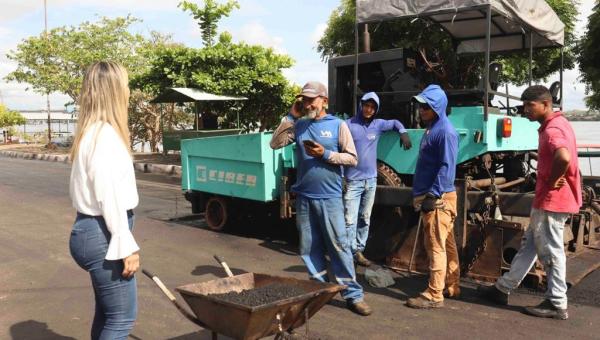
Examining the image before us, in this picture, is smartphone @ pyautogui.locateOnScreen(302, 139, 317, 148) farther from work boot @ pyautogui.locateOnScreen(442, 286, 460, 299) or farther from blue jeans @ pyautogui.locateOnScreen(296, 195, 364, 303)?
work boot @ pyautogui.locateOnScreen(442, 286, 460, 299)

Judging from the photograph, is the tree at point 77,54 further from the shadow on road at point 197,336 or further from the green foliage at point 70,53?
the shadow on road at point 197,336

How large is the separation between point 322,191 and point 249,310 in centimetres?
172

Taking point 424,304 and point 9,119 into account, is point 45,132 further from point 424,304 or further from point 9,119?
point 424,304

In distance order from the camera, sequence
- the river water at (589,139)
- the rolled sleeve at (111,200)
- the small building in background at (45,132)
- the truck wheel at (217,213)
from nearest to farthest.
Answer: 1. the rolled sleeve at (111,200)
2. the truck wheel at (217,213)
3. the river water at (589,139)
4. the small building in background at (45,132)

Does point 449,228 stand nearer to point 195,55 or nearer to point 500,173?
point 500,173

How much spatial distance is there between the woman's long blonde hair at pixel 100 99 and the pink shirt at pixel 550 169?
3.16 m

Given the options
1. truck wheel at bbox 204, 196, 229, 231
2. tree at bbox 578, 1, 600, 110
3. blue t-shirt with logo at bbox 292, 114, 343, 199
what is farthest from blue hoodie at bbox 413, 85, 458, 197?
tree at bbox 578, 1, 600, 110

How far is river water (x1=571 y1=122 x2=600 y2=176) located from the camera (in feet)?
29.4

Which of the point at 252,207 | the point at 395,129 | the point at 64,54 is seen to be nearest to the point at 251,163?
the point at 252,207

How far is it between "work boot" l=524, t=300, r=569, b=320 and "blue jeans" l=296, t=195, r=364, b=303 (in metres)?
1.34

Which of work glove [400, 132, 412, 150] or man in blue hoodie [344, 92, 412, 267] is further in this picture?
work glove [400, 132, 412, 150]

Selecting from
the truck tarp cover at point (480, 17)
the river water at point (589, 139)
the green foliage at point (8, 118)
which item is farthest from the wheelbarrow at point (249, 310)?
the green foliage at point (8, 118)

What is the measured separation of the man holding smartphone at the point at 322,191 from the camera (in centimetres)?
435

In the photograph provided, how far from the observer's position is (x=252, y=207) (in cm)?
751
